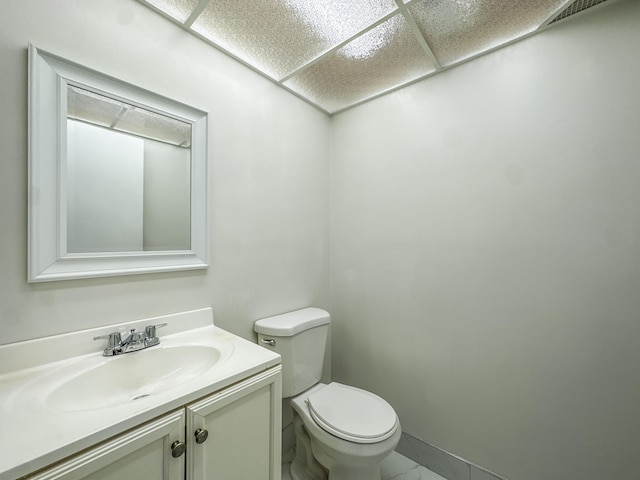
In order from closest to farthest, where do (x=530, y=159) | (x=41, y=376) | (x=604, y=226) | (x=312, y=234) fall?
(x=41, y=376), (x=604, y=226), (x=530, y=159), (x=312, y=234)

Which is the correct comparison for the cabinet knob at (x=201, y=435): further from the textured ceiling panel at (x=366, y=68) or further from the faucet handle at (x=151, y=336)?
the textured ceiling panel at (x=366, y=68)

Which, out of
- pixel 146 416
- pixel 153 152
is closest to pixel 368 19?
pixel 153 152

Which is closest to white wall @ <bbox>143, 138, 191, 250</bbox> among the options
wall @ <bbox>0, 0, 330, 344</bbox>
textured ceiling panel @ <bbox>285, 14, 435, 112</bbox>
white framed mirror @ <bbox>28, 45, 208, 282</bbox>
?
white framed mirror @ <bbox>28, 45, 208, 282</bbox>

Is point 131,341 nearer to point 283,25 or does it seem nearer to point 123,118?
point 123,118

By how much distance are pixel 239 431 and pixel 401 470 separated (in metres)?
1.20

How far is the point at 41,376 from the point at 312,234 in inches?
54.6

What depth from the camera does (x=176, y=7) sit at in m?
1.11

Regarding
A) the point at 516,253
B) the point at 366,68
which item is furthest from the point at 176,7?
the point at 516,253

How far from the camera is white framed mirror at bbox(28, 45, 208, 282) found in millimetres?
872

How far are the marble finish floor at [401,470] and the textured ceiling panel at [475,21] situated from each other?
7.53ft

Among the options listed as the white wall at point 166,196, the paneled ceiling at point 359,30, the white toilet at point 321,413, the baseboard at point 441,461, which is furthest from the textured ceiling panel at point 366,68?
the baseboard at point 441,461

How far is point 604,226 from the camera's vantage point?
108cm

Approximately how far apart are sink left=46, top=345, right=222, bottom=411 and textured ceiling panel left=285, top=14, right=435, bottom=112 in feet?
5.10

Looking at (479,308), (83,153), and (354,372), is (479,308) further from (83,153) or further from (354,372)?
(83,153)
